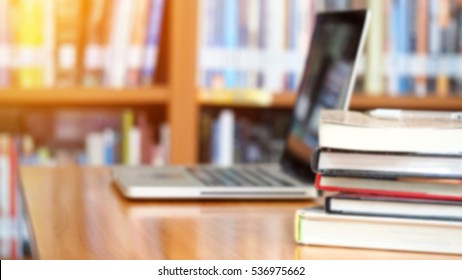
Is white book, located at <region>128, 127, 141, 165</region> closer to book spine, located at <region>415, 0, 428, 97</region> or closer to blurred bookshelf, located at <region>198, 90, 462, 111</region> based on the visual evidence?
blurred bookshelf, located at <region>198, 90, 462, 111</region>

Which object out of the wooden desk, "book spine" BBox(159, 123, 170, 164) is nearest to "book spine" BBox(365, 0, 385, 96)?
"book spine" BBox(159, 123, 170, 164)

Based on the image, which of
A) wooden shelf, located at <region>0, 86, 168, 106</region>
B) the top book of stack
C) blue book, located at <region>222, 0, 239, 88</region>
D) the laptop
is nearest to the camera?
the top book of stack

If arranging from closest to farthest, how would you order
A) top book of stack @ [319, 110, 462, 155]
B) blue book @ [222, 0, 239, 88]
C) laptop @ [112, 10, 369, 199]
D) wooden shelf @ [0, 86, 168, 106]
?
top book of stack @ [319, 110, 462, 155] → laptop @ [112, 10, 369, 199] → wooden shelf @ [0, 86, 168, 106] → blue book @ [222, 0, 239, 88]

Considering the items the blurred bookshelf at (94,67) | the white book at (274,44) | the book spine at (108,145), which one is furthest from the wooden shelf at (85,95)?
the white book at (274,44)

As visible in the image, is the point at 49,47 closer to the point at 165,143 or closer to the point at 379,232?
the point at 165,143

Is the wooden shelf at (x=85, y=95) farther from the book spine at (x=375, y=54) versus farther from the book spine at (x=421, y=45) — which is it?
the book spine at (x=421, y=45)

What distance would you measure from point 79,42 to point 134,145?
28 centimetres

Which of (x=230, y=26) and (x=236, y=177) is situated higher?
(x=230, y=26)

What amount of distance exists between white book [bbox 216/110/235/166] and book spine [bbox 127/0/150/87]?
24cm

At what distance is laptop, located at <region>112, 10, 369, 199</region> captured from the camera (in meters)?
1.25

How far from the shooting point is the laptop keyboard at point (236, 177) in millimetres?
1312

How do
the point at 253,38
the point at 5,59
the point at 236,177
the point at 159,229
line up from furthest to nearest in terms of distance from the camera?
the point at 253,38, the point at 5,59, the point at 236,177, the point at 159,229

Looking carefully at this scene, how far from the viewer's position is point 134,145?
2.41 m

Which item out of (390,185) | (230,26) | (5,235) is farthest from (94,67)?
(390,185)
